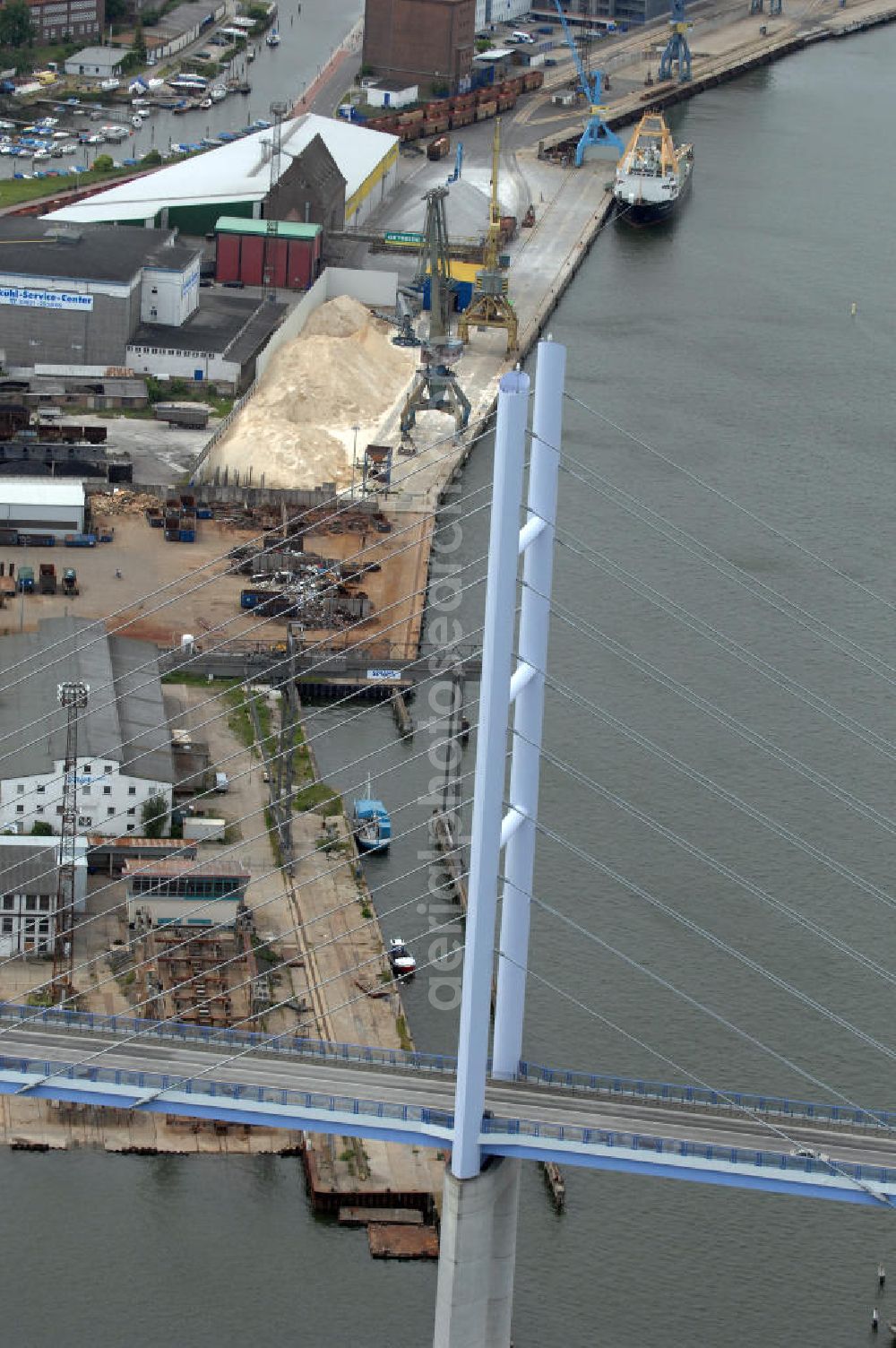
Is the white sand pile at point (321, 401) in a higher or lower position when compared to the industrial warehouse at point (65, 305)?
lower

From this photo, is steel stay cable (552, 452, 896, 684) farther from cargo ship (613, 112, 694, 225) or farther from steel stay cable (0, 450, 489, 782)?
cargo ship (613, 112, 694, 225)

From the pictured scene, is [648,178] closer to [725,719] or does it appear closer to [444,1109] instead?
[725,719]

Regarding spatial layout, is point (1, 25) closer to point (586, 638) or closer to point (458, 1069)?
point (586, 638)

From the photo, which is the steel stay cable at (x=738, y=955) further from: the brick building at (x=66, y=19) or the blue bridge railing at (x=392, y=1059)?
the brick building at (x=66, y=19)

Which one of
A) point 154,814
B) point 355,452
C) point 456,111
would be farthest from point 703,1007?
point 456,111

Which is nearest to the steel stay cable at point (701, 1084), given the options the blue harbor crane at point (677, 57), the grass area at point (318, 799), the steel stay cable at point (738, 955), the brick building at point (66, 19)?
the steel stay cable at point (738, 955)

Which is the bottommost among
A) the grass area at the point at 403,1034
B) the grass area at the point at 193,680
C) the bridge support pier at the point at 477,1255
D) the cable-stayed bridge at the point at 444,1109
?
the grass area at the point at 193,680

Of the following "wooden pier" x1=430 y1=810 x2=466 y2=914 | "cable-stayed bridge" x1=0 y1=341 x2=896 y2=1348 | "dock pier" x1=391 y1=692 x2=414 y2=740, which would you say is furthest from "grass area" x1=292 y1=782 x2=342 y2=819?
"cable-stayed bridge" x1=0 y1=341 x2=896 y2=1348
